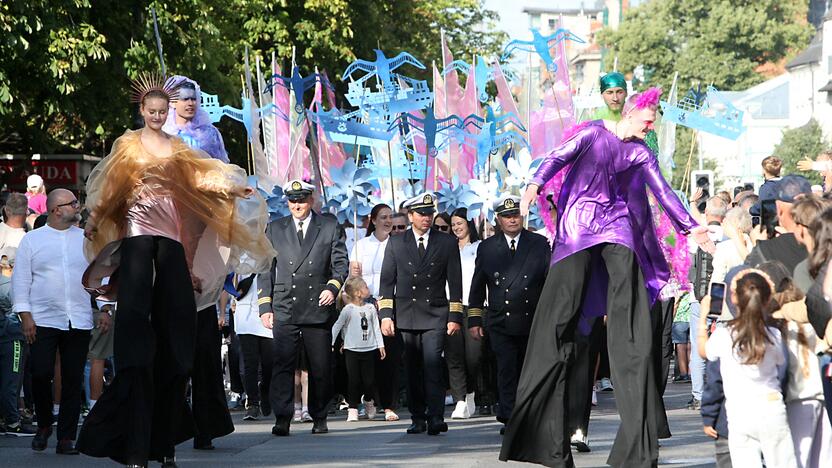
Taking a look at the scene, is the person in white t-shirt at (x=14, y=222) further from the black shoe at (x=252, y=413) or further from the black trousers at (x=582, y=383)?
the black trousers at (x=582, y=383)

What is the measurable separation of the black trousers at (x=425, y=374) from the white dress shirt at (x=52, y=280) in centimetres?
263

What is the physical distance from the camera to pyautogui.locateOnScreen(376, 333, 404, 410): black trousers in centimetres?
Answer: 1503

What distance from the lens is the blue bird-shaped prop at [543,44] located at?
22875mm

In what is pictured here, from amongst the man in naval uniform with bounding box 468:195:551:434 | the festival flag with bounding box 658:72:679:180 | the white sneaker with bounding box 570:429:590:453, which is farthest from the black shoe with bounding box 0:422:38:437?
the festival flag with bounding box 658:72:679:180

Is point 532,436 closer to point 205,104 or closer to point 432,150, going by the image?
point 432,150

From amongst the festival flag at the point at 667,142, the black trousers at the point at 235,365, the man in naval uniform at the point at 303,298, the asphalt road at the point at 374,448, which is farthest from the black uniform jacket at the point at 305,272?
the festival flag at the point at 667,142

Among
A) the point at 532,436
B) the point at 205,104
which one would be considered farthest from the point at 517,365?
the point at 205,104

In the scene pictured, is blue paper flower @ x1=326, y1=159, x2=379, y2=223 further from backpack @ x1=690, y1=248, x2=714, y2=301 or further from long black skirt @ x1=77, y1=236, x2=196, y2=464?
long black skirt @ x1=77, y1=236, x2=196, y2=464

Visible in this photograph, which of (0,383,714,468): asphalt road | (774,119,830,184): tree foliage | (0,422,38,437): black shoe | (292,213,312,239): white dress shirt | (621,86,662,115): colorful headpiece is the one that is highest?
(774,119,830,184): tree foliage

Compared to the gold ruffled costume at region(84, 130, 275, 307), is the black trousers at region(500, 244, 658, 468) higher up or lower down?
lower down

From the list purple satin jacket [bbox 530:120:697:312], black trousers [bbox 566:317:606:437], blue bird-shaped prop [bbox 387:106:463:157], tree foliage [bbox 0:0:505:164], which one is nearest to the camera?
purple satin jacket [bbox 530:120:697:312]

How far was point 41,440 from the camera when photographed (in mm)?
11852

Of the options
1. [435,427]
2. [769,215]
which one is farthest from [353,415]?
[769,215]

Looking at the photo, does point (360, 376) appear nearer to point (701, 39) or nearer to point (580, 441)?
point (580, 441)
